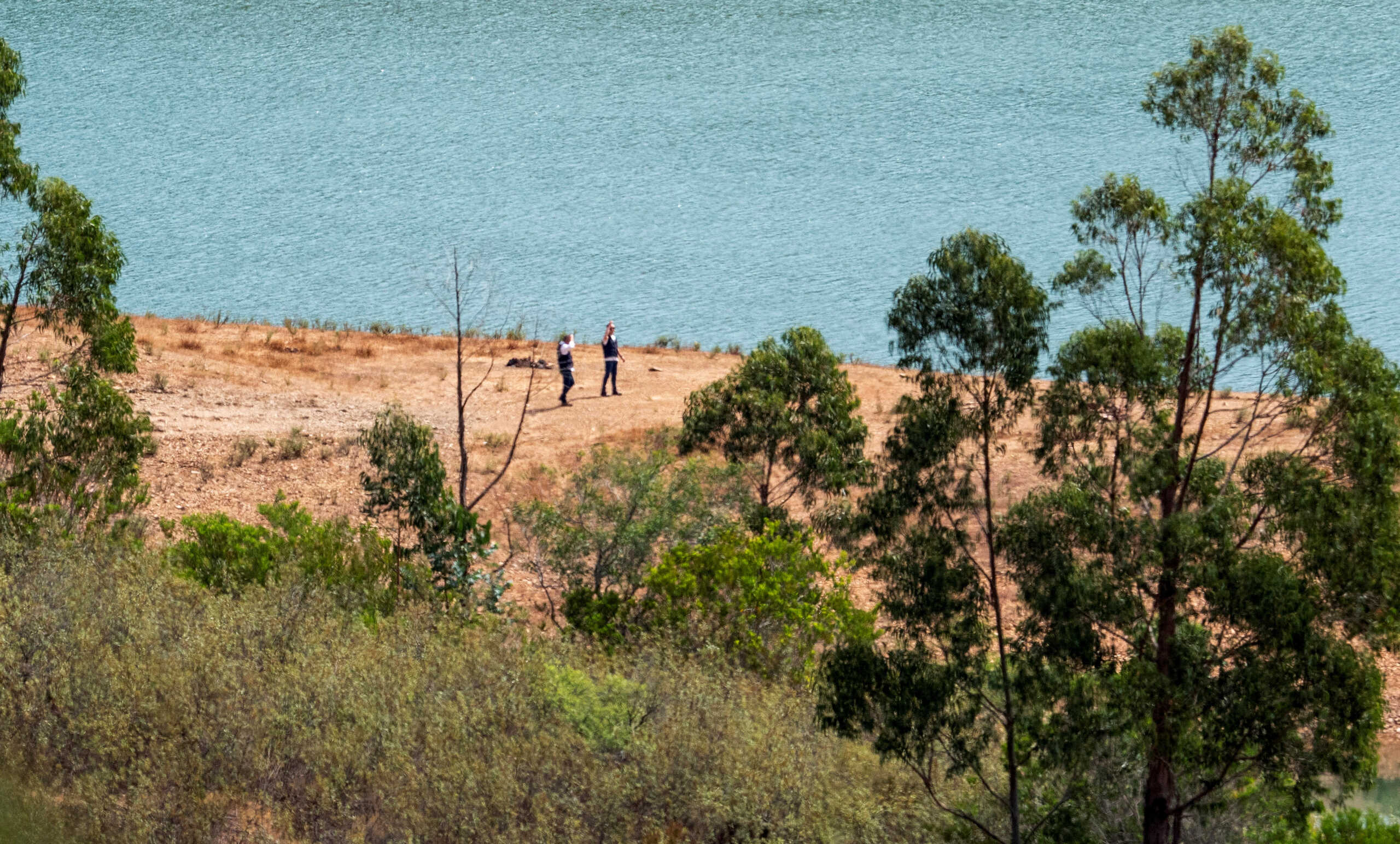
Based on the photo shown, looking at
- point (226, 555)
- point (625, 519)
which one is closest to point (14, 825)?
point (226, 555)

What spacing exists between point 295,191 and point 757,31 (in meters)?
24.6

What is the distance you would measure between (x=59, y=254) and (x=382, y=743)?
9738mm

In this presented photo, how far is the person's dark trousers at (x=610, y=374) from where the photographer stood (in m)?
39.8

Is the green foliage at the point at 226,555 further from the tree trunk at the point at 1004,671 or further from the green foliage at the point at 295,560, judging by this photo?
the tree trunk at the point at 1004,671

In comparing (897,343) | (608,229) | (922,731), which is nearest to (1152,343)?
(897,343)

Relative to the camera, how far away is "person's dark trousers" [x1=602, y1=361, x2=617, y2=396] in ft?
131

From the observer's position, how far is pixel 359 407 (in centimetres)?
3972

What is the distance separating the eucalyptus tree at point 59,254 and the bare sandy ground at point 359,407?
408 inches

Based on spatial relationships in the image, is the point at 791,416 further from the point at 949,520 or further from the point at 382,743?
the point at 382,743

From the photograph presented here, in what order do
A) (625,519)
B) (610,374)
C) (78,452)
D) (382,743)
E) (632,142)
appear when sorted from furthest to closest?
(632,142)
(610,374)
(625,519)
(78,452)
(382,743)

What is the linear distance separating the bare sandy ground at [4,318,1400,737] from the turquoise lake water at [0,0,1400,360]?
136 inches

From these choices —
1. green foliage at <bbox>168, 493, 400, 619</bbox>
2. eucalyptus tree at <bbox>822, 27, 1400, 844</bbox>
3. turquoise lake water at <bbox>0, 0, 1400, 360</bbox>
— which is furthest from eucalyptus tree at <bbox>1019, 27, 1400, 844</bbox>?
turquoise lake water at <bbox>0, 0, 1400, 360</bbox>

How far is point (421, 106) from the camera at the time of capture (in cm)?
6725

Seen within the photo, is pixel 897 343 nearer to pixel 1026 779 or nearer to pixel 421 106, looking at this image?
pixel 1026 779
